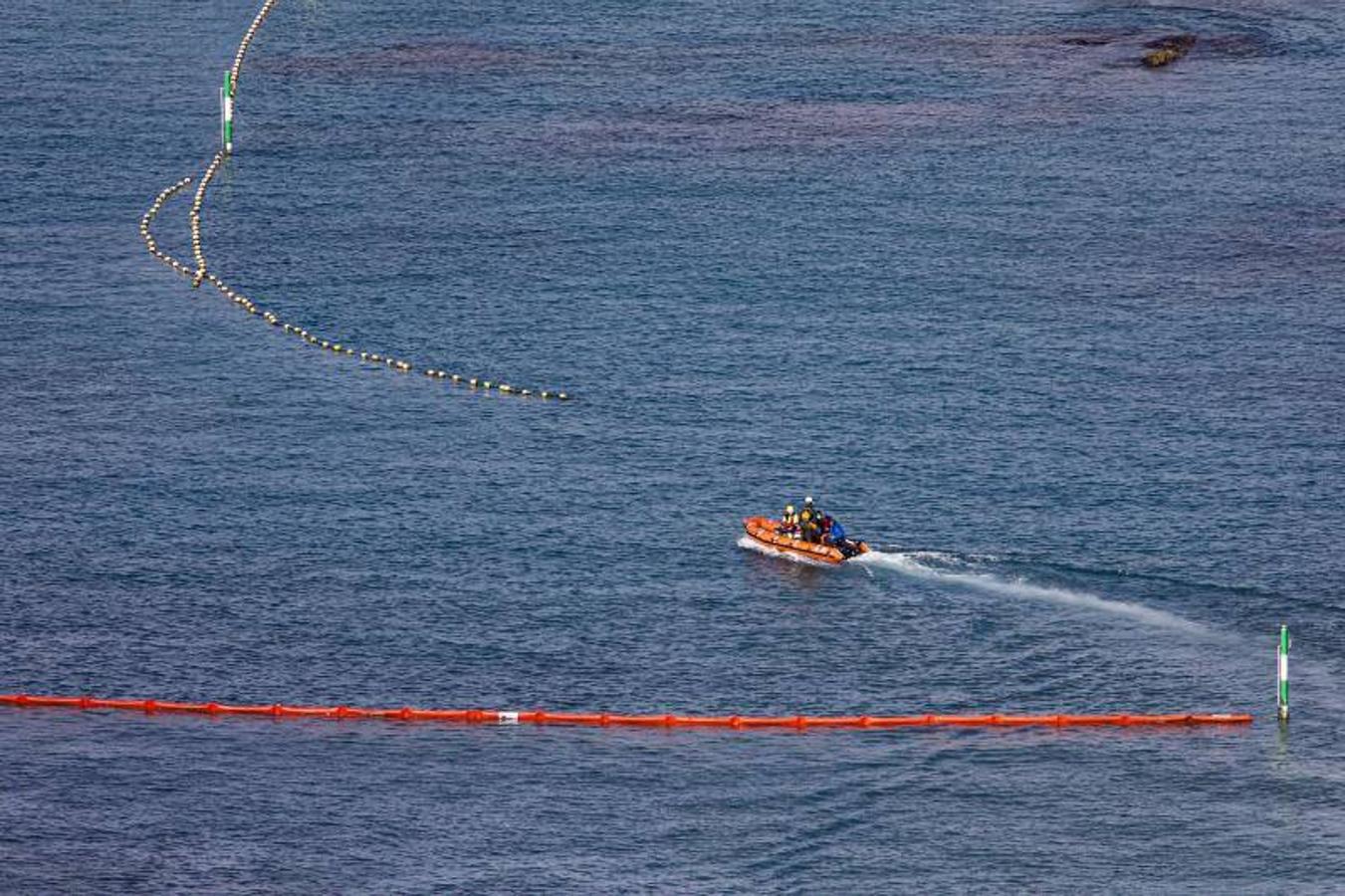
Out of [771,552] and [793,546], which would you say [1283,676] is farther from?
[771,552]

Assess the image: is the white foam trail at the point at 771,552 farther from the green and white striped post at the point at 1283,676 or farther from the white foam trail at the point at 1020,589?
the green and white striped post at the point at 1283,676

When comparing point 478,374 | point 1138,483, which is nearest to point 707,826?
point 1138,483

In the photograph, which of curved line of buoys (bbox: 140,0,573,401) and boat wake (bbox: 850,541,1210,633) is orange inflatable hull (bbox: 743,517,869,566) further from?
curved line of buoys (bbox: 140,0,573,401)

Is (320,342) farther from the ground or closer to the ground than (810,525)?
farther from the ground

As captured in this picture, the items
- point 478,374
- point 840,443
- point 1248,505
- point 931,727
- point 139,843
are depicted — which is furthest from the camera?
point 478,374

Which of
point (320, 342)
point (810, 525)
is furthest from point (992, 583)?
point (320, 342)

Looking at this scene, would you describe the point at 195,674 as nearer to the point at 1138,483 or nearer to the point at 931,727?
the point at 931,727

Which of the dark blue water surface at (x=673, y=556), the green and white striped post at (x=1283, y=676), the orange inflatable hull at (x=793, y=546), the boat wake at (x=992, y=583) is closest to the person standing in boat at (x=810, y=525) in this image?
the orange inflatable hull at (x=793, y=546)
